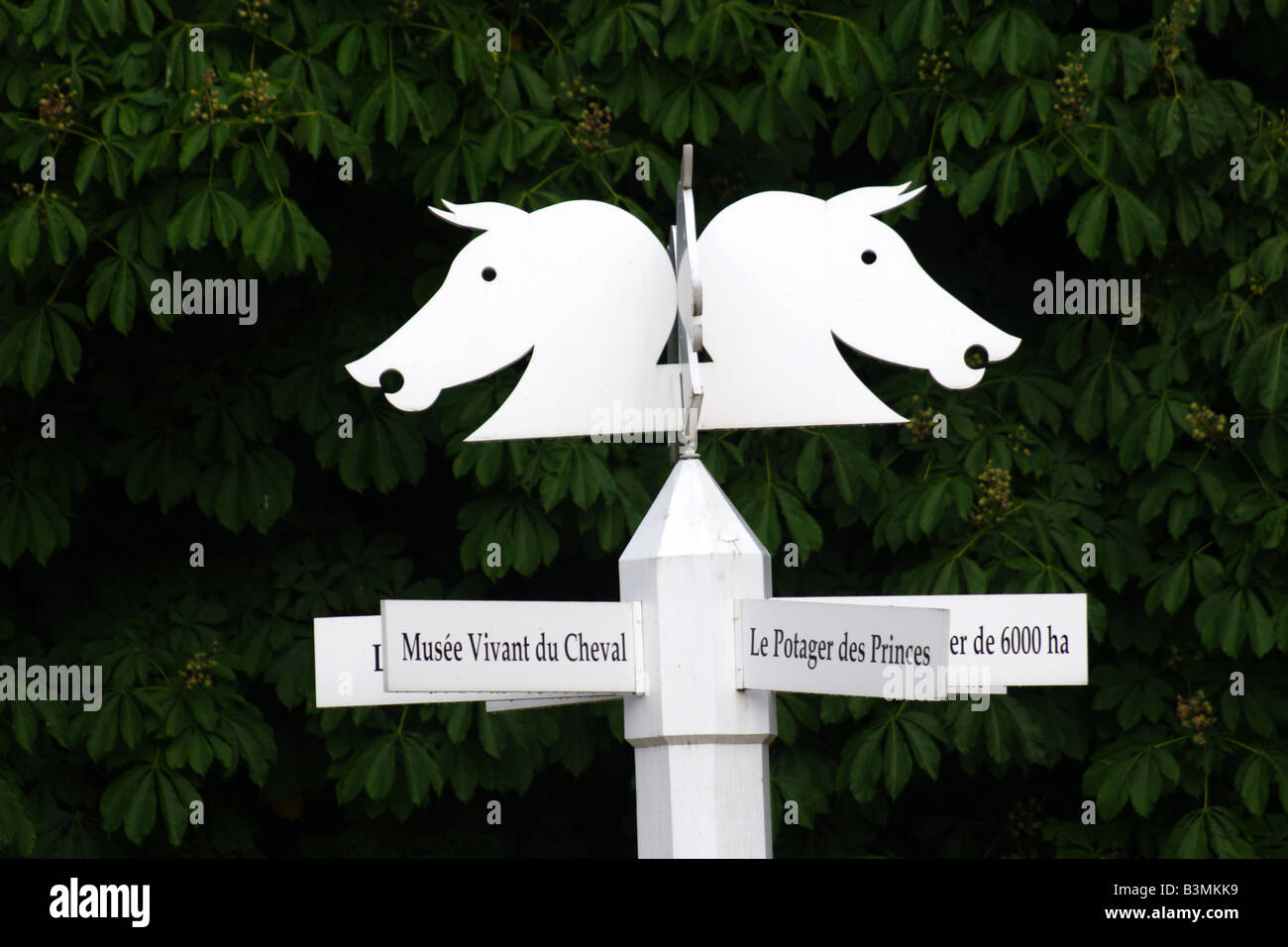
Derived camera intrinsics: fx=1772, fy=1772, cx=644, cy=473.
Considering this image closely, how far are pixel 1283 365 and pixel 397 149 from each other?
2.43m

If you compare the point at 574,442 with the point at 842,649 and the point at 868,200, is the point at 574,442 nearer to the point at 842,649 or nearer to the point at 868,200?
the point at 868,200

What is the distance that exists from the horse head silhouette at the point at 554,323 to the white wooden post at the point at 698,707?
26 centimetres

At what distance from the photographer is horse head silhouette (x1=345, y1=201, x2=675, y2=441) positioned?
2691 millimetres

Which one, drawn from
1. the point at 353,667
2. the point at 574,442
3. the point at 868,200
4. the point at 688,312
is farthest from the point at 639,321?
the point at 574,442

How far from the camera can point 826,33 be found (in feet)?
16.1

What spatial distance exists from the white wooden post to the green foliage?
201 centimetres

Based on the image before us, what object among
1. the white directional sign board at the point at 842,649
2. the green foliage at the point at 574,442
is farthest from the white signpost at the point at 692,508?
the green foliage at the point at 574,442

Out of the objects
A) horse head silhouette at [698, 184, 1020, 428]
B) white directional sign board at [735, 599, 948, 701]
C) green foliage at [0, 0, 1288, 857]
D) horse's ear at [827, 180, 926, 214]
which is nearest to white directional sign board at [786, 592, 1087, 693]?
white directional sign board at [735, 599, 948, 701]

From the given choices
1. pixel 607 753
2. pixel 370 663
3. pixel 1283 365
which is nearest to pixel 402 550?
pixel 607 753

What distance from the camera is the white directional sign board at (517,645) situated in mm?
2414

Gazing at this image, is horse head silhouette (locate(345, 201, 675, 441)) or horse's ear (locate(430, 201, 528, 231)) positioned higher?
horse's ear (locate(430, 201, 528, 231))

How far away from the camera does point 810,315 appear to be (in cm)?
274

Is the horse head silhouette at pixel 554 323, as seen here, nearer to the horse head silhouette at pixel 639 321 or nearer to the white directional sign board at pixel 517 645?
the horse head silhouette at pixel 639 321

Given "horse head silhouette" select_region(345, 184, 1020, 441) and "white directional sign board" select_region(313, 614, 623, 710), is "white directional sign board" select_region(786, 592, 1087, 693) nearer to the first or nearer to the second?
"horse head silhouette" select_region(345, 184, 1020, 441)
